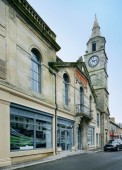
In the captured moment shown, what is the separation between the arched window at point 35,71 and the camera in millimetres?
17864

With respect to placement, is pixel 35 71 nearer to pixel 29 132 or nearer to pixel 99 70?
pixel 29 132

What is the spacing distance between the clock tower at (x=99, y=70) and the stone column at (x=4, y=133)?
30204mm

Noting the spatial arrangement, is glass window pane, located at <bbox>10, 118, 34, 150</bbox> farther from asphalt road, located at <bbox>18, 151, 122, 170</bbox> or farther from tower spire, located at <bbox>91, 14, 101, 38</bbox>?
tower spire, located at <bbox>91, 14, 101, 38</bbox>

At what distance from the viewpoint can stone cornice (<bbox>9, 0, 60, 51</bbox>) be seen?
15688 mm

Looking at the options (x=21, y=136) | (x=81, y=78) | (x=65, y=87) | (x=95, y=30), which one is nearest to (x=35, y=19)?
(x=21, y=136)

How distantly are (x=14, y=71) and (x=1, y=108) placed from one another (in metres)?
2.59

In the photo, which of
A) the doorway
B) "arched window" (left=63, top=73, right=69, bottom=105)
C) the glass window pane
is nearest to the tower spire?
"arched window" (left=63, top=73, right=69, bottom=105)

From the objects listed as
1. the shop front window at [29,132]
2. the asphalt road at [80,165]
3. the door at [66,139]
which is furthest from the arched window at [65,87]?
the asphalt road at [80,165]

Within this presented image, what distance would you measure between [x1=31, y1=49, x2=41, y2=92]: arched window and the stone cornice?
1.72m

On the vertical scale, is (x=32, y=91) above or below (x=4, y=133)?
above

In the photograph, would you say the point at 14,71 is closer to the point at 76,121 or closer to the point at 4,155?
the point at 4,155

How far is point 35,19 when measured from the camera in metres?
17.9

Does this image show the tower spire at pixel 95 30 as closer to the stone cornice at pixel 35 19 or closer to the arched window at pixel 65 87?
the arched window at pixel 65 87

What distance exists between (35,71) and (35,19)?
3.55 metres
